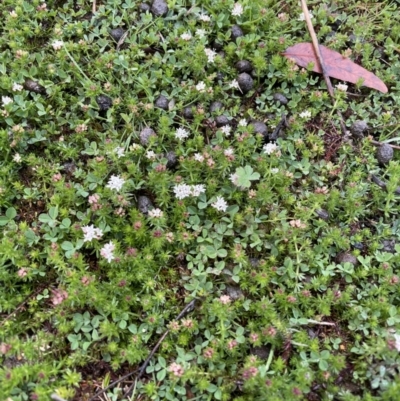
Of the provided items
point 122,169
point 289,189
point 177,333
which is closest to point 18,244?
point 122,169

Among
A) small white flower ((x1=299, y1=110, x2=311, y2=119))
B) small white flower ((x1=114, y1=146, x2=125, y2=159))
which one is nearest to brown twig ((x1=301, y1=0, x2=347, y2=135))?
small white flower ((x1=299, y1=110, x2=311, y2=119))

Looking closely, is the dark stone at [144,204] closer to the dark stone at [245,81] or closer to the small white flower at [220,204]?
the small white flower at [220,204]

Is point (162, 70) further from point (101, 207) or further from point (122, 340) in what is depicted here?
point (122, 340)

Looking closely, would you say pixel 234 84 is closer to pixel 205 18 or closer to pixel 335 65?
pixel 205 18

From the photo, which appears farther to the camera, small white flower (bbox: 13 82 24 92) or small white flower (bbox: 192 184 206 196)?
small white flower (bbox: 13 82 24 92)

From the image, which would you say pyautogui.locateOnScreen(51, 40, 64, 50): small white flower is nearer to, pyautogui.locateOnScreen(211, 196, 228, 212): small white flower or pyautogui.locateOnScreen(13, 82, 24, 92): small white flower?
pyautogui.locateOnScreen(13, 82, 24, 92): small white flower

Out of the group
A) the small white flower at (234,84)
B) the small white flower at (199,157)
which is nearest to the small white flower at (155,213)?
the small white flower at (199,157)
